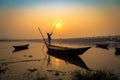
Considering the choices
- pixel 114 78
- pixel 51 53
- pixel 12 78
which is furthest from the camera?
pixel 51 53

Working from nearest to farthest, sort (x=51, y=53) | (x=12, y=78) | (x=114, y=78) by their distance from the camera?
1. (x=114, y=78)
2. (x=12, y=78)
3. (x=51, y=53)

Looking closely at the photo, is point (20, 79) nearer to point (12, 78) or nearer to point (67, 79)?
point (12, 78)

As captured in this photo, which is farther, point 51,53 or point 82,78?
point 51,53

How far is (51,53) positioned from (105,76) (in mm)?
24792

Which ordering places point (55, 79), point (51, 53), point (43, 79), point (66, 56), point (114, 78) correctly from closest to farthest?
point (114, 78)
point (43, 79)
point (55, 79)
point (66, 56)
point (51, 53)

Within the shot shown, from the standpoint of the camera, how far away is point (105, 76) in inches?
426

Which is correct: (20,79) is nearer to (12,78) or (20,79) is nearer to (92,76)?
(12,78)

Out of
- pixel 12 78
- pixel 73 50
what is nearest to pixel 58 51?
pixel 73 50

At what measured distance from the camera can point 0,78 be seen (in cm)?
1350

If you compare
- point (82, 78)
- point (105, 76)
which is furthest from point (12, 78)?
point (105, 76)

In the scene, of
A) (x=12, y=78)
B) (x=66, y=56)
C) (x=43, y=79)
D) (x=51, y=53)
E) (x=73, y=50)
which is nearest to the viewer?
(x=43, y=79)

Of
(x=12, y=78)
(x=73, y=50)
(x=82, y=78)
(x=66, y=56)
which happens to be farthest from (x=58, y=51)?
(x=82, y=78)

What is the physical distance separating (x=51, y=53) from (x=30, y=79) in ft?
72.2

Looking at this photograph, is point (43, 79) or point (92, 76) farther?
point (43, 79)
